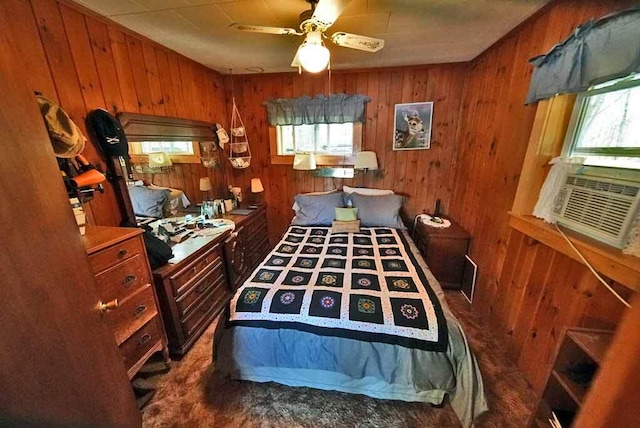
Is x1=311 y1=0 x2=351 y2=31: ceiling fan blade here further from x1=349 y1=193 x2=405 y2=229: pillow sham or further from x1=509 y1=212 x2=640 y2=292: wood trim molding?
x1=349 y1=193 x2=405 y2=229: pillow sham

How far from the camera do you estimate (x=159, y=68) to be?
2.10m

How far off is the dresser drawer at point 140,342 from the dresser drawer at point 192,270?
23cm

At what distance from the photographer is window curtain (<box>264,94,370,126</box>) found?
2832 mm

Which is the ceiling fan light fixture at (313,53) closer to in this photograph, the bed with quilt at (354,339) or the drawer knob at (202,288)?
the bed with quilt at (354,339)

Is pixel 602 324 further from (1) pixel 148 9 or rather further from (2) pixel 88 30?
(2) pixel 88 30

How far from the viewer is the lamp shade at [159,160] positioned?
205 centimetres

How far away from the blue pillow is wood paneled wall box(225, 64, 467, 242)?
0.34 meters

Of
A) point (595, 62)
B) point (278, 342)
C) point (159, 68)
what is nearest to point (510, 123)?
point (595, 62)

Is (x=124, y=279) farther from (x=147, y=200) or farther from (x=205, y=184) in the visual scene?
(x=205, y=184)

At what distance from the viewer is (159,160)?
2.13m

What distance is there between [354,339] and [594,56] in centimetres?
182

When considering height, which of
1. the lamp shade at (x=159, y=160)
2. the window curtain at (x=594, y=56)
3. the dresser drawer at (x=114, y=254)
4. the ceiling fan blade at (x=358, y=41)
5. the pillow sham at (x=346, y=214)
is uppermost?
the ceiling fan blade at (x=358, y=41)

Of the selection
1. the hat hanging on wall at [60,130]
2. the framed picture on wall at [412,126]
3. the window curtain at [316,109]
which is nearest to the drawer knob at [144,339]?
the hat hanging on wall at [60,130]

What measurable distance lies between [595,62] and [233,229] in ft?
8.78
